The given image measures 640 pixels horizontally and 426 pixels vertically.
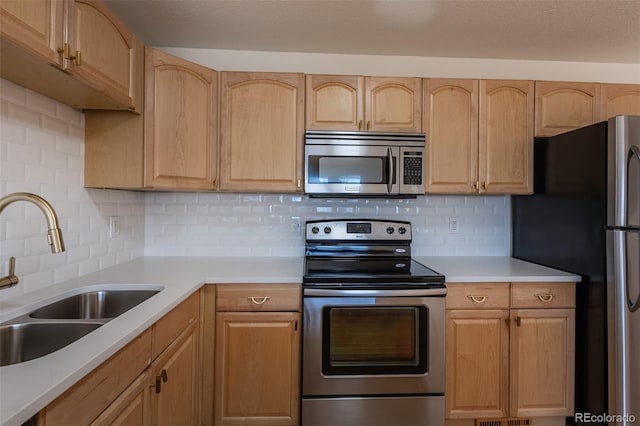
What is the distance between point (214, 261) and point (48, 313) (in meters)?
0.97

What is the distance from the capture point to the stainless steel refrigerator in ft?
5.19

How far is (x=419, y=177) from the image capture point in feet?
6.88

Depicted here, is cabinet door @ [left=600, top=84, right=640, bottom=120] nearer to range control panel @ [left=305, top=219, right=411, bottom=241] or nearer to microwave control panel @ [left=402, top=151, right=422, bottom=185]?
microwave control panel @ [left=402, top=151, right=422, bottom=185]

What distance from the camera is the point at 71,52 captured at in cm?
120

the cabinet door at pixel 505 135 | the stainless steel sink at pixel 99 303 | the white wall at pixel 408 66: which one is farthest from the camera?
the white wall at pixel 408 66

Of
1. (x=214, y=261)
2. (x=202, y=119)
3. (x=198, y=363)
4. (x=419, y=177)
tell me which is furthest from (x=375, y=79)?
(x=198, y=363)

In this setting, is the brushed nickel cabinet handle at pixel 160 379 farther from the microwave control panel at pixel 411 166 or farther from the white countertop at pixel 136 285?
the microwave control panel at pixel 411 166

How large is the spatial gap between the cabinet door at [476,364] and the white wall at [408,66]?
5.61 feet

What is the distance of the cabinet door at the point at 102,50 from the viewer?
124 centimetres

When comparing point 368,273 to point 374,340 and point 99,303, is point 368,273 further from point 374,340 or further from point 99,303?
point 99,303

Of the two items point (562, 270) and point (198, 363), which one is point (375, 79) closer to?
point (562, 270)

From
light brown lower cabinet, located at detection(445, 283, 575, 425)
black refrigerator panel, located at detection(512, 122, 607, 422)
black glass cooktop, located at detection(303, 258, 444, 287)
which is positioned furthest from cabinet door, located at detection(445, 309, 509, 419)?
black refrigerator panel, located at detection(512, 122, 607, 422)

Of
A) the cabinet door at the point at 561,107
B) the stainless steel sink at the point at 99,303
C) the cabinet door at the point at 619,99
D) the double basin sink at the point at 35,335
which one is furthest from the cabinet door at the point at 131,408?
the cabinet door at the point at 619,99

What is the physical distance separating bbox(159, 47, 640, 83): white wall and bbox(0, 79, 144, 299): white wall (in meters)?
1.02
